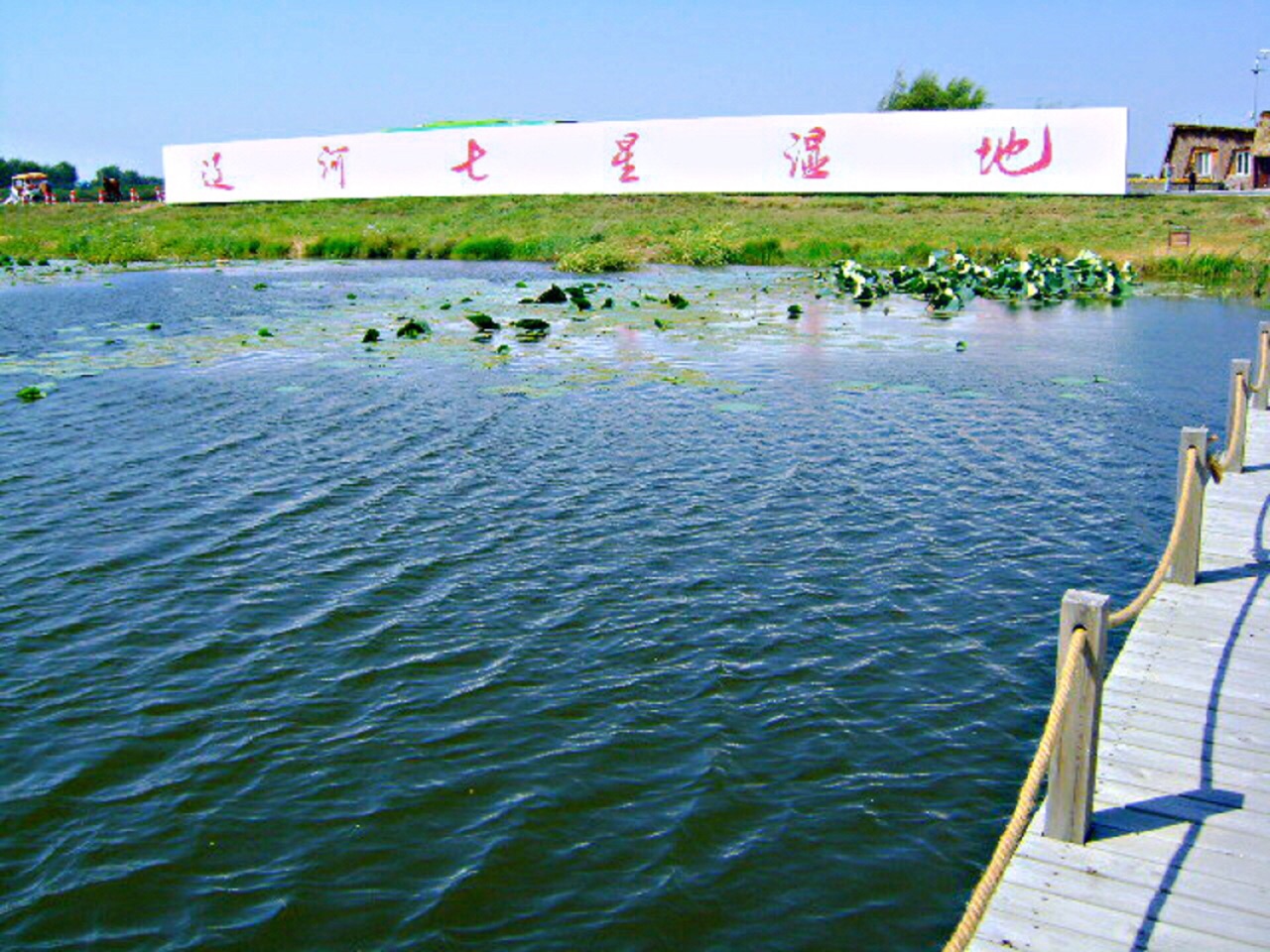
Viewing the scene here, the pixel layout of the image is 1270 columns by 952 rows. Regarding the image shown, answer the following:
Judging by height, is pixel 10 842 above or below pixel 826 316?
below

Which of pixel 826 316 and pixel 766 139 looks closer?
pixel 826 316

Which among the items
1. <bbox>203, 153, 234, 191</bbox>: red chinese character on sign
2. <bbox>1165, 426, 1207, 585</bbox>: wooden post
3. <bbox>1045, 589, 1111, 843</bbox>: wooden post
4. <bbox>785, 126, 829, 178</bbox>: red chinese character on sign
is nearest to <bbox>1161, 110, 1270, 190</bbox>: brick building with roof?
<bbox>785, 126, 829, 178</bbox>: red chinese character on sign

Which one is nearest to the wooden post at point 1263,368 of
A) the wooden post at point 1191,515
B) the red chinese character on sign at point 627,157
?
the wooden post at point 1191,515

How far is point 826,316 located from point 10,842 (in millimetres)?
21824

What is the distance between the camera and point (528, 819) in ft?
18.5

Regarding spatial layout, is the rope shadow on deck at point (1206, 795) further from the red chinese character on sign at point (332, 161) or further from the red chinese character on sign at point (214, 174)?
the red chinese character on sign at point (214, 174)

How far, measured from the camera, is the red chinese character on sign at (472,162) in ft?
168

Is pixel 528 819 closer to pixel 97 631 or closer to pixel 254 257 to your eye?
pixel 97 631

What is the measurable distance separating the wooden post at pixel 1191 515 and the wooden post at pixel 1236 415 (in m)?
2.76

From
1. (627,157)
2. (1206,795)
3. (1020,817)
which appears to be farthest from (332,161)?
(1020,817)

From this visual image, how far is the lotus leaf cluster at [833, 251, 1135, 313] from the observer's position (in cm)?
2914

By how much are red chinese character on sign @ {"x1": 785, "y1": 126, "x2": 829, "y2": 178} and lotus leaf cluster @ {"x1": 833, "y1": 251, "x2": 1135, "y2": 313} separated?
15.0m

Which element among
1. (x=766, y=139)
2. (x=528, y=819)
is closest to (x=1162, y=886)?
(x=528, y=819)

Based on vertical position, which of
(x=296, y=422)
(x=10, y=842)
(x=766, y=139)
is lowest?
(x=10, y=842)
